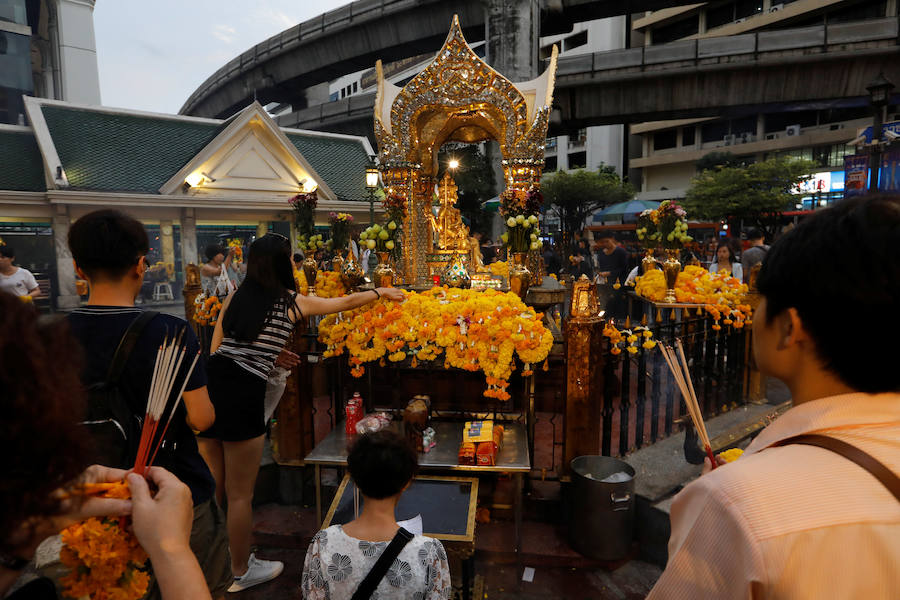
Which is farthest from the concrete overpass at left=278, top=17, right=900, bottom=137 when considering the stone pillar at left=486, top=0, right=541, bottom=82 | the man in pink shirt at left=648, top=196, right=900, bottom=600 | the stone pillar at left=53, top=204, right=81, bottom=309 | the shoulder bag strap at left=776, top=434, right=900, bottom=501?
the shoulder bag strap at left=776, top=434, right=900, bottom=501

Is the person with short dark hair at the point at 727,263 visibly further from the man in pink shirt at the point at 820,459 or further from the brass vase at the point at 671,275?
the man in pink shirt at the point at 820,459

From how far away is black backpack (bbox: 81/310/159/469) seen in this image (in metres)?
1.90

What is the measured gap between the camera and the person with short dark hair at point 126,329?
1969 millimetres

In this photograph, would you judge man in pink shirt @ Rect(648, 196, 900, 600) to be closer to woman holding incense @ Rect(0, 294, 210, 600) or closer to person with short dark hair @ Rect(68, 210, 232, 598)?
woman holding incense @ Rect(0, 294, 210, 600)

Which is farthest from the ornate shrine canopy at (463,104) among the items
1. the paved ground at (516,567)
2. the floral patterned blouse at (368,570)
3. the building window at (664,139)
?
the building window at (664,139)

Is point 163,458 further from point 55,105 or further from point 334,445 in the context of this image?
point 55,105

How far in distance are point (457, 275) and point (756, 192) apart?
2379 cm

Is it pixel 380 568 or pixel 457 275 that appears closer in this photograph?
pixel 380 568

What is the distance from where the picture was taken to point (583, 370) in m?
3.92

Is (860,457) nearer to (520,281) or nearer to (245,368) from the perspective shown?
(245,368)

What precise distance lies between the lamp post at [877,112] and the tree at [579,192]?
19683 millimetres

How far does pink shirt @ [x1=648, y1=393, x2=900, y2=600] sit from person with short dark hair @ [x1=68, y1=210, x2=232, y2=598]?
6.09 feet

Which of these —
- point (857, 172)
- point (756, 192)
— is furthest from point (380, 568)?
point (756, 192)

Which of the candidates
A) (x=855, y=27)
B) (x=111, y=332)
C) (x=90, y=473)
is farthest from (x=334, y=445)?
(x=855, y=27)
